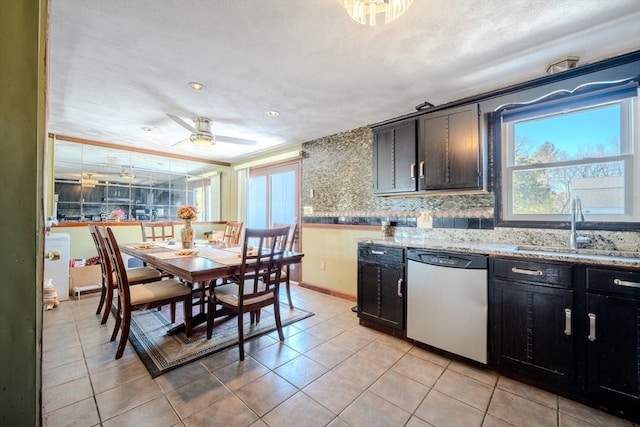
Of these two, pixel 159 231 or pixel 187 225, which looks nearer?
pixel 187 225

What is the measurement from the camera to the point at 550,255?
1.77m

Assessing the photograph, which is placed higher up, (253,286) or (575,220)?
(575,220)

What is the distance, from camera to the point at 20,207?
72 centimetres

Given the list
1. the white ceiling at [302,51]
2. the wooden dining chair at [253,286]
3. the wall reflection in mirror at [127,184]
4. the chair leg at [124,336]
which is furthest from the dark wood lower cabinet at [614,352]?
the wall reflection in mirror at [127,184]

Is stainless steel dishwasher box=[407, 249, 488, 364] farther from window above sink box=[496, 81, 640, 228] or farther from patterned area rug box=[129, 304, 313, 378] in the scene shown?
patterned area rug box=[129, 304, 313, 378]

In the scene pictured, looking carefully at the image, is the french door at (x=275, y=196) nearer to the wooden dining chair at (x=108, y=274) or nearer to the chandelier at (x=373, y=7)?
the wooden dining chair at (x=108, y=274)

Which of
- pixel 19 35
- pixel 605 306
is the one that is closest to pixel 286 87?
pixel 19 35

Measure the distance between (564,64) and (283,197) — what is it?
151 inches

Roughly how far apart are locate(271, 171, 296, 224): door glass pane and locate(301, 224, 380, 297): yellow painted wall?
484 millimetres

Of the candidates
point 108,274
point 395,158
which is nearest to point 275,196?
point 395,158

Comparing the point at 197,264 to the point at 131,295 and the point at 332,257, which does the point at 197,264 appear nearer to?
the point at 131,295

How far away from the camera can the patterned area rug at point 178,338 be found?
6.87ft

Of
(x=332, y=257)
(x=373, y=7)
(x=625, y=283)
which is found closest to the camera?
(x=373, y=7)

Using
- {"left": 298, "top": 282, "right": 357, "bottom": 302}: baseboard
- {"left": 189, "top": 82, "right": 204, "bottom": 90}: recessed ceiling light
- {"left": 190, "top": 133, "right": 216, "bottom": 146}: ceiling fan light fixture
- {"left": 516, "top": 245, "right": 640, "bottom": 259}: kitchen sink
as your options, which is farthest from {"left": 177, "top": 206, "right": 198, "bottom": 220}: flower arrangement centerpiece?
{"left": 516, "top": 245, "right": 640, "bottom": 259}: kitchen sink
